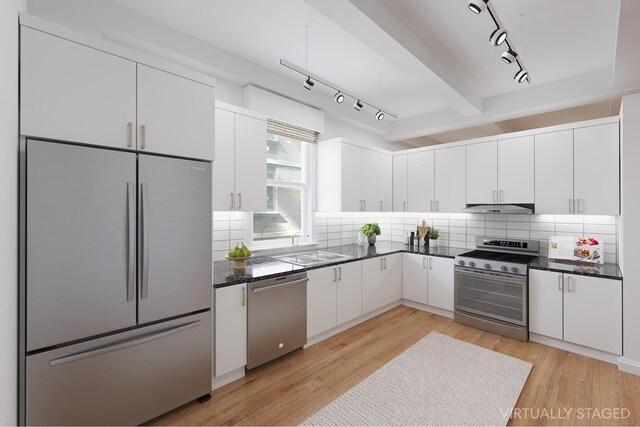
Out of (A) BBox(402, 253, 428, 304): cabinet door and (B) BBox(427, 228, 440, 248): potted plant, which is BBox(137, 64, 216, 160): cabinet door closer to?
(A) BBox(402, 253, 428, 304): cabinet door

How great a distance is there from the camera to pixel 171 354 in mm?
1928

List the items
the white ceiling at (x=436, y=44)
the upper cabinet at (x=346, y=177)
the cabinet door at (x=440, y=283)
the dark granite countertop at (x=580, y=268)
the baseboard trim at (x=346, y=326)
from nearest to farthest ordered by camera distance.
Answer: the white ceiling at (x=436, y=44) → the dark granite countertop at (x=580, y=268) → the baseboard trim at (x=346, y=326) → the cabinet door at (x=440, y=283) → the upper cabinet at (x=346, y=177)

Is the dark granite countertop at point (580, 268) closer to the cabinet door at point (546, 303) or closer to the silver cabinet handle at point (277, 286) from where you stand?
the cabinet door at point (546, 303)

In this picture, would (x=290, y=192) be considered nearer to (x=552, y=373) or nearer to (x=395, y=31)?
(x=395, y=31)

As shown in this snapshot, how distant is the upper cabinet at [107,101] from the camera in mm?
1484

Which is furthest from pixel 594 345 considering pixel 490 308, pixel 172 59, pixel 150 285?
pixel 172 59

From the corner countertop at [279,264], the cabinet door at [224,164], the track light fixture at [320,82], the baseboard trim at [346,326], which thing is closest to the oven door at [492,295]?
the corner countertop at [279,264]

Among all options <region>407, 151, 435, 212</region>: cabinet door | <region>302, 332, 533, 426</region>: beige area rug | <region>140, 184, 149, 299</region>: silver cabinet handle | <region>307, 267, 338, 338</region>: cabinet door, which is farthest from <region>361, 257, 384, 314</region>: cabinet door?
<region>140, 184, 149, 299</region>: silver cabinet handle

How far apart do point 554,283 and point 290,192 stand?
302cm

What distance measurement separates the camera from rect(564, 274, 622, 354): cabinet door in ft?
8.55

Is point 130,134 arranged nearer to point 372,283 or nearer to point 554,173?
point 372,283

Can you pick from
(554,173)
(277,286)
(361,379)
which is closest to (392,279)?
(361,379)

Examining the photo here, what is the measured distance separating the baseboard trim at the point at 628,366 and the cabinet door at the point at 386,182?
9.37 feet

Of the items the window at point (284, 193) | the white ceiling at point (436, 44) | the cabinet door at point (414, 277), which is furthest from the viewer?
the cabinet door at point (414, 277)
